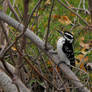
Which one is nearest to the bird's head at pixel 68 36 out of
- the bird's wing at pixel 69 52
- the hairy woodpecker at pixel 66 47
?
the hairy woodpecker at pixel 66 47

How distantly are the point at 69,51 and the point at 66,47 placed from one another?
161 millimetres

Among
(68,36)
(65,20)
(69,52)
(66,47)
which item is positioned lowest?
(69,52)

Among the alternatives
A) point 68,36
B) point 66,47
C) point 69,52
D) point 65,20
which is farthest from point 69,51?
point 65,20

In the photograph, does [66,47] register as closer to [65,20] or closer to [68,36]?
[68,36]

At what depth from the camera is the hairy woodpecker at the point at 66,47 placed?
3.95 metres

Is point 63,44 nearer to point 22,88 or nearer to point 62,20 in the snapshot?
point 62,20

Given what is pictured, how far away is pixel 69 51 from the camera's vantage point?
13.0 ft

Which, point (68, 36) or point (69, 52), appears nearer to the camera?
point (69, 52)

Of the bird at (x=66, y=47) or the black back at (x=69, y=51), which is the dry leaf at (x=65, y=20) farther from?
the black back at (x=69, y=51)

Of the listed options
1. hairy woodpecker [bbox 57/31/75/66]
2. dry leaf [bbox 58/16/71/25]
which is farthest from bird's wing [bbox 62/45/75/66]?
dry leaf [bbox 58/16/71/25]

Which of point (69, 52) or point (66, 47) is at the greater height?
point (66, 47)

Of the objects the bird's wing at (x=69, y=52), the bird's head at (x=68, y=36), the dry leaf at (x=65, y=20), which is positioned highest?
the dry leaf at (x=65, y=20)

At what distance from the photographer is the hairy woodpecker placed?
13.0 ft

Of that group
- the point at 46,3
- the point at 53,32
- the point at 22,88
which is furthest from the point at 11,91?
the point at 46,3
